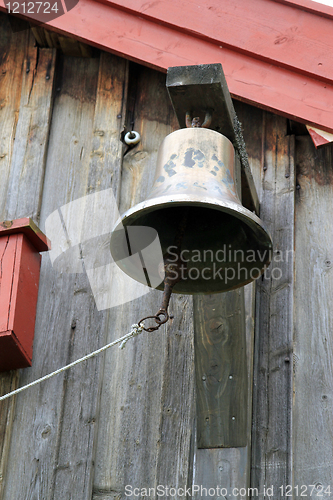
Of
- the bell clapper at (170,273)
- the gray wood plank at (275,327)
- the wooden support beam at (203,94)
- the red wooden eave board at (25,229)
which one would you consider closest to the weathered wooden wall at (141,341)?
the gray wood plank at (275,327)

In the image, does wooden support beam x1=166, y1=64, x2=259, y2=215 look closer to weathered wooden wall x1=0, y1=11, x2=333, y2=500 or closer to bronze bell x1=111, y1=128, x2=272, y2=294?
bronze bell x1=111, y1=128, x2=272, y2=294

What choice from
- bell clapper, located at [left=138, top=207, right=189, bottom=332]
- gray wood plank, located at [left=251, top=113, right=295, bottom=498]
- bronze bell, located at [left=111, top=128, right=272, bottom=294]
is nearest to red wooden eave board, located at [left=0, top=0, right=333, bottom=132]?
gray wood plank, located at [left=251, top=113, right=295, bottom=498]

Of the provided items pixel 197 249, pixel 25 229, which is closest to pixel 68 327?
pixel 25 229

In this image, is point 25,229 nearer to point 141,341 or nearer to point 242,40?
point 141,341

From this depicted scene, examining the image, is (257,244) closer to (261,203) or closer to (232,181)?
(232,181)

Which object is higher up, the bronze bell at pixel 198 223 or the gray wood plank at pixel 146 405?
the bronze bell at pixel 198 223

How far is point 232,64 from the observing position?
12.4 feet

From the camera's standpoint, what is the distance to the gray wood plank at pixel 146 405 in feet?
10.4

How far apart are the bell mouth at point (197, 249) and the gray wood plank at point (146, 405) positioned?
0.74m

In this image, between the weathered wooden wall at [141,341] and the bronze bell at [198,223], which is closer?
the bronze bell at [198,223]

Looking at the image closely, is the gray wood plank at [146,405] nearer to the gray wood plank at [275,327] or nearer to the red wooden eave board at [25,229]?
the gray wood plank at [275,327]

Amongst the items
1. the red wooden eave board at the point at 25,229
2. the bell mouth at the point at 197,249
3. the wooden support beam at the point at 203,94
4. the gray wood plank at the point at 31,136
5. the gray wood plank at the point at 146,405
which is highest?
the gray wood plank at the point at 31,136

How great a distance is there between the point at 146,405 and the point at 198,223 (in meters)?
0.97

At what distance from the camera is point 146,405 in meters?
3.32
